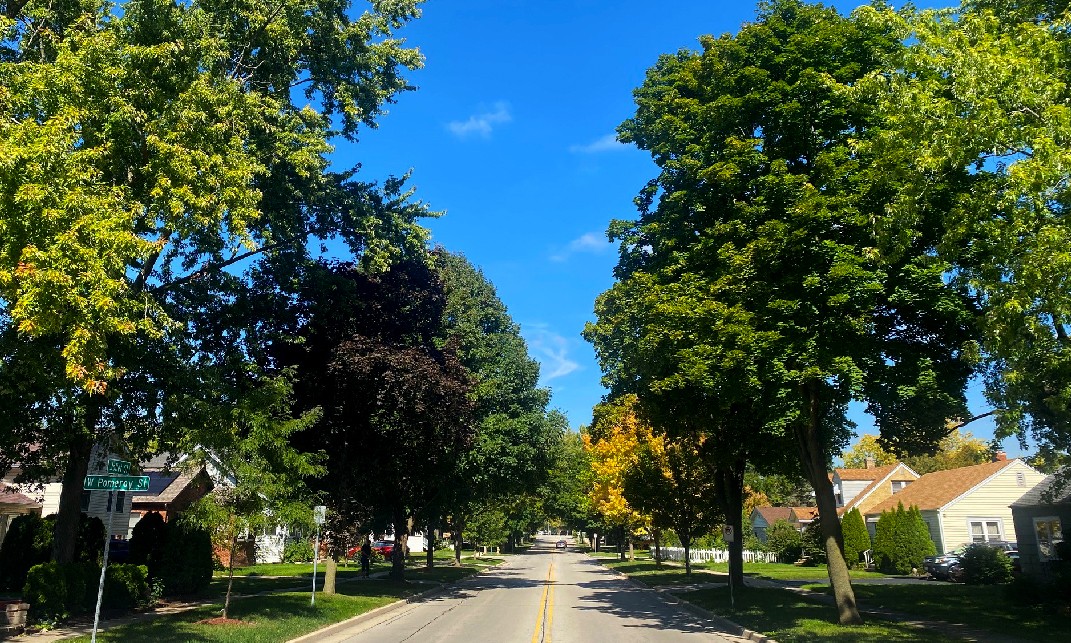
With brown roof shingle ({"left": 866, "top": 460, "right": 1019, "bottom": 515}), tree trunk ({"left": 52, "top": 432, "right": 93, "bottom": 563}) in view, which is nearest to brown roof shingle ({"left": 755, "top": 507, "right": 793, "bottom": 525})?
brown roof shingle ({"left": 866, "top": 460, "right": 1019, "bottom": 515})

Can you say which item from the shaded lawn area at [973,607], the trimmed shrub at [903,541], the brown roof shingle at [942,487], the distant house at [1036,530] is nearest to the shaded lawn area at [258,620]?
the shaded lawn area at [973,607]

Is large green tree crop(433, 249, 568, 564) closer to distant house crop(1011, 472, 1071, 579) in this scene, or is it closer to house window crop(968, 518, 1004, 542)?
distant house crop(1011, 472, 1071, 579)

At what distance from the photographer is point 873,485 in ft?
181

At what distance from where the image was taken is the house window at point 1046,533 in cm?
2792

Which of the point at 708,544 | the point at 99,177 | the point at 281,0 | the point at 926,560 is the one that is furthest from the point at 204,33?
the point at 708,544

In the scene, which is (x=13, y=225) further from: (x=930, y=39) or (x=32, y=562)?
(x=32, y=562)

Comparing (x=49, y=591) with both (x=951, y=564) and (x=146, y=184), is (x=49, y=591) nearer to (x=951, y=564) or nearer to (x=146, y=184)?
(x=146, y=184)

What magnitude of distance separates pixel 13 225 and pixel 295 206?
9.18 m

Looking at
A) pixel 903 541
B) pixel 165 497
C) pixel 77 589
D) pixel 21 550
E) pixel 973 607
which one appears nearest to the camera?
pixel 77 589

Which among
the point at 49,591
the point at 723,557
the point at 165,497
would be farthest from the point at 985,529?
the point at 165,497

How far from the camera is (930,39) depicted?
11.0 m

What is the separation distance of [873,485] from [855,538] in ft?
46.6

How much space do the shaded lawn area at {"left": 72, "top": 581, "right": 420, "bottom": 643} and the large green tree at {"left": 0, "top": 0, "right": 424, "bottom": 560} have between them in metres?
3.36

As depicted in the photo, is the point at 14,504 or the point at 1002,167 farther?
the point at 14,504
